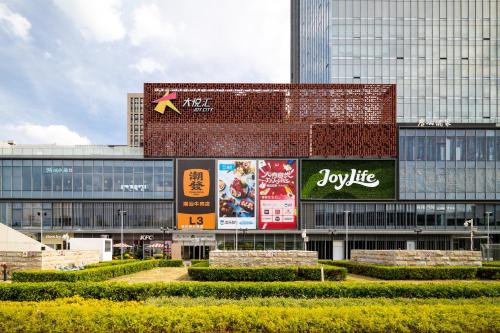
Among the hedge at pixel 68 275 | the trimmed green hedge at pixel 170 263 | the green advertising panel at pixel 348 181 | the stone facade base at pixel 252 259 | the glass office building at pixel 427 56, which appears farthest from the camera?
the glass office building at pixel 427 56


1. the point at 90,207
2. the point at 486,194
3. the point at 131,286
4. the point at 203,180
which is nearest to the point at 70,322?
the point at 131,286

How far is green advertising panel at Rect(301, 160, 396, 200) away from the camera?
185ft

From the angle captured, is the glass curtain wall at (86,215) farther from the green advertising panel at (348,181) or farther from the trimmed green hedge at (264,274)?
the trimmed green hedge at (264,274)

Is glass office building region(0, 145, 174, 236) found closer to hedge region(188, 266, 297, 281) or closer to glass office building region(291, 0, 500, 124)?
hedge region(188, 266, 297, 281)

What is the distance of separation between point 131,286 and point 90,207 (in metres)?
44.4

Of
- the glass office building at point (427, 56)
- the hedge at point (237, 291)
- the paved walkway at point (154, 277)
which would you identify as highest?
the glass office building at point (427, 56)

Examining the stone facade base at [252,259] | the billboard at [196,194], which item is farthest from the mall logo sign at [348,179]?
the stone facade base at [252,259]

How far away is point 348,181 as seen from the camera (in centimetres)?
5659

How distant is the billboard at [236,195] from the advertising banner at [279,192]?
151 centimetres

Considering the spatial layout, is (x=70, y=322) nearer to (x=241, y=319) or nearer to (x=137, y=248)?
(x=241, y=319)

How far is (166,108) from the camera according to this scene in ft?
187

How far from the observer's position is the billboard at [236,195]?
55.9 metres

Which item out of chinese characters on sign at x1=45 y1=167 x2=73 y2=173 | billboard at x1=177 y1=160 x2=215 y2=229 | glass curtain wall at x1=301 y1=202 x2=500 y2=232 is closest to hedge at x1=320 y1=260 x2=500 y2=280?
glass curtain wall at x1=301 y1=202 x2=500 y2=232

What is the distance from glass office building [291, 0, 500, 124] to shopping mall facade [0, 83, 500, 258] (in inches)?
1307
